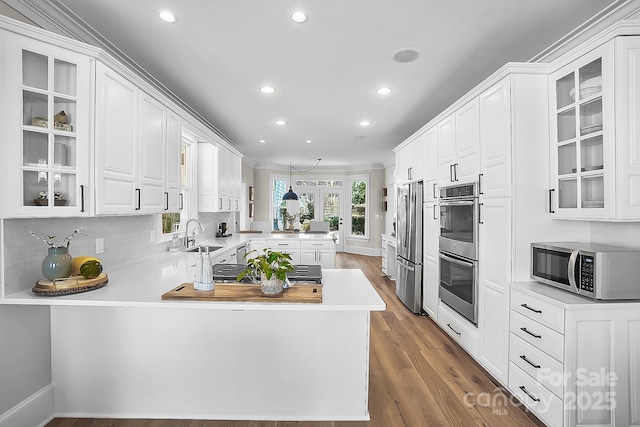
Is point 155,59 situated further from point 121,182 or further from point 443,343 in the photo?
point 443,343

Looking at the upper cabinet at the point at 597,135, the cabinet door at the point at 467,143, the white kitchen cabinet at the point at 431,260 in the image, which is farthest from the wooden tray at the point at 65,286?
the white kitchen cabinet at the point at 431,260

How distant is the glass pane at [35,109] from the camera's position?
170 cm

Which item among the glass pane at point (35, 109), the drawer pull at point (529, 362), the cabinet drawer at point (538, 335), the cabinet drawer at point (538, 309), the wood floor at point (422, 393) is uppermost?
the glass pane at point (35, 109)

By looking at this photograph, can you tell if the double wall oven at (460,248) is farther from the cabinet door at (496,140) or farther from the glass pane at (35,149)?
the glass pane at (35,149)

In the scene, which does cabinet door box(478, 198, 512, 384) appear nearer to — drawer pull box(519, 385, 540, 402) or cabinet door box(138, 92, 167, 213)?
drawer pull box(519, 385, 540, 402)

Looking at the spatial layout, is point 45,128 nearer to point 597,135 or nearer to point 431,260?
point 597,135

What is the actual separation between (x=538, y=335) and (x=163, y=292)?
2374 mm

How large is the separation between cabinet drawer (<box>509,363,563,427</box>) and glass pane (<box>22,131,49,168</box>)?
10.7ft

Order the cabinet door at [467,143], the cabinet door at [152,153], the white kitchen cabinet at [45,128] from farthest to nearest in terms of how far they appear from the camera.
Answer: the cabinet door at [467,143], the cabinet door at [152,153], the white kitchen cabinet at [45,128]

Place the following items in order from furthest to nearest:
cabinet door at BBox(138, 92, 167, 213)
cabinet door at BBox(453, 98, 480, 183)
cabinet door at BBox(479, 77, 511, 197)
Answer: cabinet door at BBox(453, 98, 480, 183) → cabinet door at BBox(138, 92, 167, 213) → cabinet door at BBox(479, 77, 511, 197)

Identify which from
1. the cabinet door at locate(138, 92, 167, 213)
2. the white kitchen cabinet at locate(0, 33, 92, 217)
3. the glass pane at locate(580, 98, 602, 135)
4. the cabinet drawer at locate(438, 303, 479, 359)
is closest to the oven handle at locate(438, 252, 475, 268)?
the cabinet drawer at locate(438, 303, 479, 359)

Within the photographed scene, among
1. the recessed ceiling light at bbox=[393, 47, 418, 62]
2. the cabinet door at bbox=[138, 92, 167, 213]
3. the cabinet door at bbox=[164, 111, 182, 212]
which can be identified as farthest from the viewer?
the cabinet door at bbox=[164, 111, 182, 212]

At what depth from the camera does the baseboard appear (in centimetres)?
178

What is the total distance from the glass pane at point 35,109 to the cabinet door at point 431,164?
3.44m
